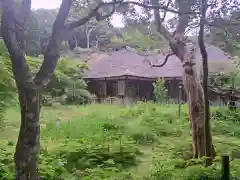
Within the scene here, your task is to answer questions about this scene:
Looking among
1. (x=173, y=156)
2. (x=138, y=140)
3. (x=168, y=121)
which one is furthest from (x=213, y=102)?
(x=173, y=156)

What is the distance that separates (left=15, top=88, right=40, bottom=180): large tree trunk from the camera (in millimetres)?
4098

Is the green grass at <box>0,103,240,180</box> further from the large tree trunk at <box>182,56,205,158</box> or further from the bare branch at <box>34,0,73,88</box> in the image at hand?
the bare branch at <box>34,0,73,88</box>

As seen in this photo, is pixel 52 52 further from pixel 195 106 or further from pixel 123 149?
pixel 123 149

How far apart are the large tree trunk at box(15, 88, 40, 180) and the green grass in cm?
80

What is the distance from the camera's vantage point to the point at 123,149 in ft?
25.2

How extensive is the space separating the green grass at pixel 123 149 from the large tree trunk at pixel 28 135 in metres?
0.80

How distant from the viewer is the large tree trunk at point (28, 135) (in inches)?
161

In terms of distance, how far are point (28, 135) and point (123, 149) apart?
12.6 ft

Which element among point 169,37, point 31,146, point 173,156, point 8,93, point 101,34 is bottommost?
point 173,156

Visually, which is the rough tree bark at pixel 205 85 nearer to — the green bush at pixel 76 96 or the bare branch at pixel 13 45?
the bare branch at pixel 13 45

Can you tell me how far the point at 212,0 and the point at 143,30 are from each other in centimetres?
330

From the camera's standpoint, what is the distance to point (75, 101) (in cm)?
2100

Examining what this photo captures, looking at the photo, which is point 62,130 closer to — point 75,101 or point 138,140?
point 138,140

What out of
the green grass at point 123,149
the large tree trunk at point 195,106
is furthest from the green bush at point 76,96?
the large tree trunk at point 195,106
